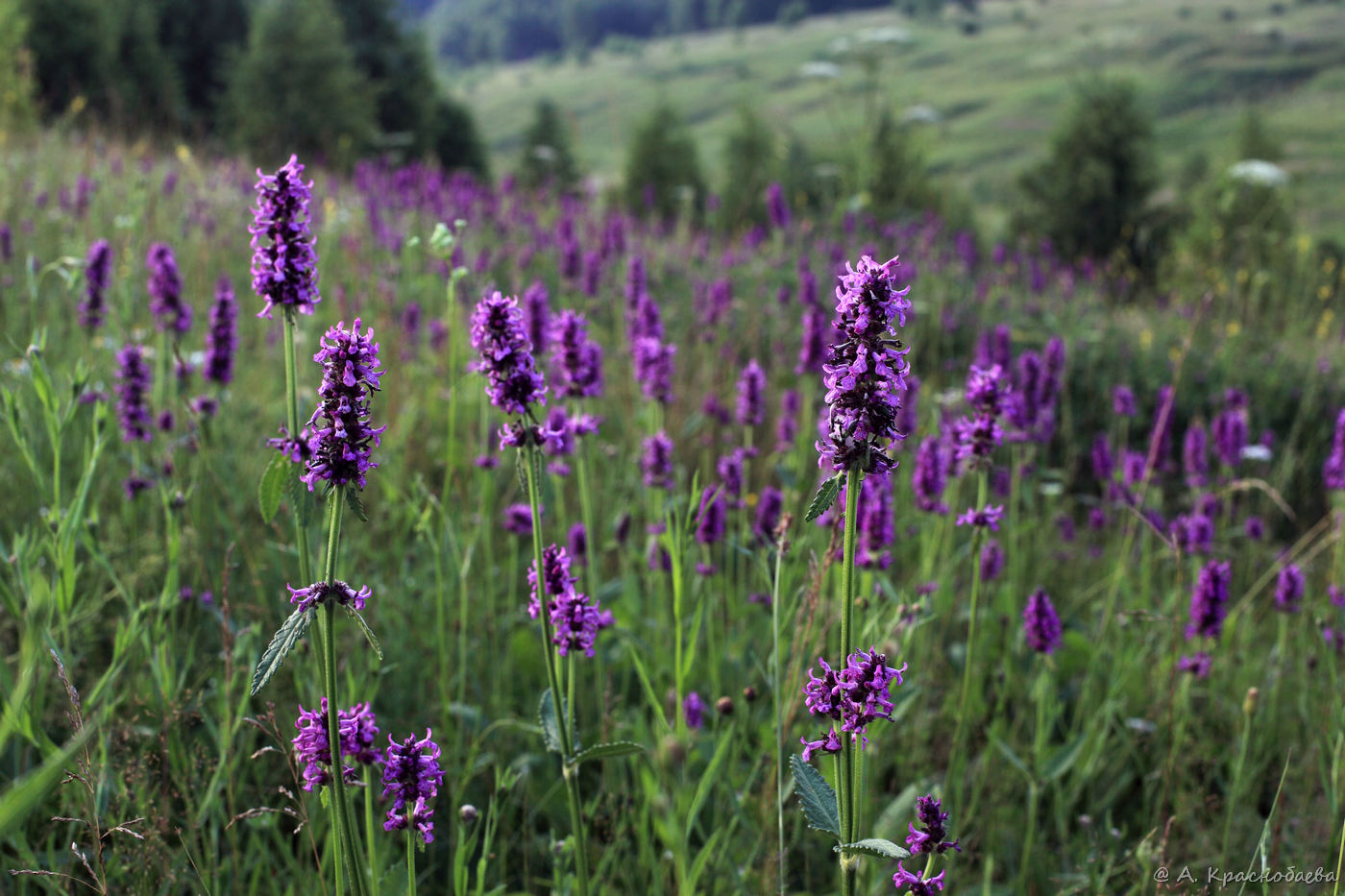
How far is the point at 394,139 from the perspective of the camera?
2039 centimetres

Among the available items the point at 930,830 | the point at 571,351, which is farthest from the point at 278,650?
the point at 571,351

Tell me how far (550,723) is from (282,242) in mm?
865

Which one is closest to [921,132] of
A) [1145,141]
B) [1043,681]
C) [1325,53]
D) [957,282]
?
[957,282]

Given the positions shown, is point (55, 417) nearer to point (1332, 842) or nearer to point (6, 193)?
point (1332, 842)

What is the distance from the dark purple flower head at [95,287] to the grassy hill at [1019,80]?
48.4 meters

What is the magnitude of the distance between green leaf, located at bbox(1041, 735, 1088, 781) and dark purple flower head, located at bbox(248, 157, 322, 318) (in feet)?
6.62

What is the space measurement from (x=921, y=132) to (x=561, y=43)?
6243 inches

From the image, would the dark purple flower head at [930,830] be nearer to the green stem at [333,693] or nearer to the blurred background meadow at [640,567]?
the blurred background meadow at [640,567]

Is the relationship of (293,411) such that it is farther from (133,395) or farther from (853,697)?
(133,395)

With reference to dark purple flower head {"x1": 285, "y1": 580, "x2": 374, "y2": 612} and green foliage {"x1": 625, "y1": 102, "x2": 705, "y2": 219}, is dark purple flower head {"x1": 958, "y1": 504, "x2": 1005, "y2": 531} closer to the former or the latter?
dark purple flower head {"x1": 285, "y1": 580, "x2": 374, "y2": 612}

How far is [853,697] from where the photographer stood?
1.16m

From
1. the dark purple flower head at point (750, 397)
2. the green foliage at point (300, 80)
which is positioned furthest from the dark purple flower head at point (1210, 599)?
the green foliage at point (300, 80)

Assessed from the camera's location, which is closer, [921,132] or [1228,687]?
[1228,687]

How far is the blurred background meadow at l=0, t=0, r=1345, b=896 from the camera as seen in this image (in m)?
1.74
